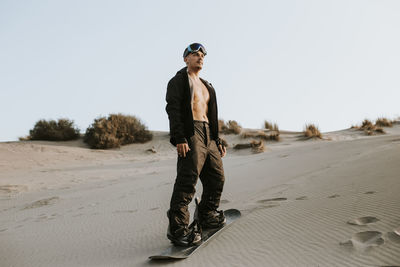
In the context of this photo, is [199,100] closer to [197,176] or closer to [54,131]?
[197,176]

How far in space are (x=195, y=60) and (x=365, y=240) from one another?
6.83 feet

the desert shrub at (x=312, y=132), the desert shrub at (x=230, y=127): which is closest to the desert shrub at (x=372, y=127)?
the desert shrub at (x=312, y=132)

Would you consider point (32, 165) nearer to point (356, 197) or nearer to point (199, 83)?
point (199, 83)

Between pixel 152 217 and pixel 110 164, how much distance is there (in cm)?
793

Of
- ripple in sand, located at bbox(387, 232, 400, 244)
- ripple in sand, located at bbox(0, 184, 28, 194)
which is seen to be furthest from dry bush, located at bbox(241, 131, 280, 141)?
ripple in sand, located at bbox(387, 232, 400, 244)

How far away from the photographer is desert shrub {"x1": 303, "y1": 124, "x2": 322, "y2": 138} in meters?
14.2

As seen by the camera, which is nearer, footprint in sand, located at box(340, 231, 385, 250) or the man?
footprint in sand, located at box(340, 231, 385, 250)

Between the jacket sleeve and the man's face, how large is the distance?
32 cm

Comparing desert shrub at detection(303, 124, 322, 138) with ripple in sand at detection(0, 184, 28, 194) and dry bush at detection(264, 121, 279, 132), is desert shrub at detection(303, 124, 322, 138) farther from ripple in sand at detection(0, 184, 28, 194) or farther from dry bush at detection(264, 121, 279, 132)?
ripple in sand at detection(0, 184, 28, 194)

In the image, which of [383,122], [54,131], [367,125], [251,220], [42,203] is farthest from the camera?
[383,122]

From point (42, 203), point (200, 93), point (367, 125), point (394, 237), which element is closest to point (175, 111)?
point (200, 93)

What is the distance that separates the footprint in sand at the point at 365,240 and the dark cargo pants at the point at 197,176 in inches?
48.2

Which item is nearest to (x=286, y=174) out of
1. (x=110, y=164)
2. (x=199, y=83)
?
(x=199, y=83)

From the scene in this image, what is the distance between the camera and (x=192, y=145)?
8.90 ft
